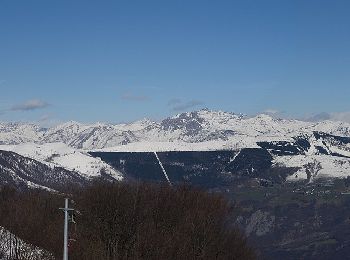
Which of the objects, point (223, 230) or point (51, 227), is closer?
point (51, 227)

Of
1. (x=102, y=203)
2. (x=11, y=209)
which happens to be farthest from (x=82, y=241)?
(x=11, y=209)

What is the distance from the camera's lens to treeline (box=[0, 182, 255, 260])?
9444 cm

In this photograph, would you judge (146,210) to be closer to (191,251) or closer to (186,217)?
(186,217)

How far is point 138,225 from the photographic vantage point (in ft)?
330

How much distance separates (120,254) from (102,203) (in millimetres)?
12866

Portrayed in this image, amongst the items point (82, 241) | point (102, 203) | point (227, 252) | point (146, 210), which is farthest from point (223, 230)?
point (82, 241)

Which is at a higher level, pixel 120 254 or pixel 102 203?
pixel 102 203

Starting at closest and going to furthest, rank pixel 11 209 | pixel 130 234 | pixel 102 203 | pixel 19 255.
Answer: pixel 19 255 → pixel 130 234 → pixel 102 203 → pixel 11 209

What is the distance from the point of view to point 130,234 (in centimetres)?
9975

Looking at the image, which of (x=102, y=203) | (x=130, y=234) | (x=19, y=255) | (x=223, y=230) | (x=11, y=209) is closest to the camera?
(x=19, y=255)

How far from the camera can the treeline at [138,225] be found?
9444 centimetres

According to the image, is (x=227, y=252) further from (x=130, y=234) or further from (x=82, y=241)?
(x=82, y=241)

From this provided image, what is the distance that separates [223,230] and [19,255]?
1625 inches

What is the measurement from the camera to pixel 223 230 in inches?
4641
